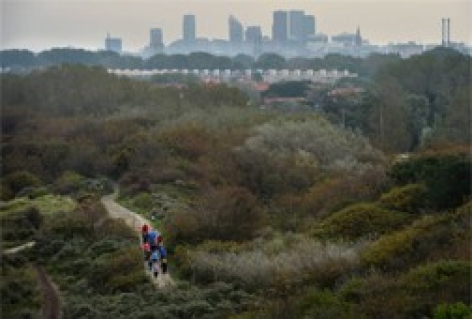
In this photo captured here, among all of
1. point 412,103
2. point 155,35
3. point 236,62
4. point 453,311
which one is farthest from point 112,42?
point 236,62

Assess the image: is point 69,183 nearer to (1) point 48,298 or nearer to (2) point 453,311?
(1) point 48,298

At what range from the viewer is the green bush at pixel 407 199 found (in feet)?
41.7

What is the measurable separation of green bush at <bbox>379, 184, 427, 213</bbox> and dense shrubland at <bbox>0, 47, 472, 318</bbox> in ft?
0.09

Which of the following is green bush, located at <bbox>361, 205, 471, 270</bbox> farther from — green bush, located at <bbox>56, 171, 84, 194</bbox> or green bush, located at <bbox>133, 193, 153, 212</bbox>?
green bush, located at <bbox>56, 171, 84, 194</bbox>

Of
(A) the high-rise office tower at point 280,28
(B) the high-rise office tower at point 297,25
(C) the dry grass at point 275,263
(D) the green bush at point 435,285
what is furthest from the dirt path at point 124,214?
(A) the high-rise office tower at point 280,28

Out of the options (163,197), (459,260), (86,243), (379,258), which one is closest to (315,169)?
(163,197)

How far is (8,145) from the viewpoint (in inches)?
698

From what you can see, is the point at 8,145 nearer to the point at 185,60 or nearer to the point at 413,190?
the point at 413,190

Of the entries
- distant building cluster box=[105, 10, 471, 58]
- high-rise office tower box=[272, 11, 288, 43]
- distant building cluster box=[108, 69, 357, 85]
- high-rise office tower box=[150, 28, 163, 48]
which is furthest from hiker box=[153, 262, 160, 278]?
distant building cluster box=[108, 69, 357, 85]

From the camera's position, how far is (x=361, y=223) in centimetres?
1208

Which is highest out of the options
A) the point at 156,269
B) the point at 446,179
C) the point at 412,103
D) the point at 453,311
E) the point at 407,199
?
the point at 412,103

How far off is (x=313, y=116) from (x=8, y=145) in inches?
344

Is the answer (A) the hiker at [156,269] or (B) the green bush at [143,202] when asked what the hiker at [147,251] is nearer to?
(A) the hiker at [156,269]

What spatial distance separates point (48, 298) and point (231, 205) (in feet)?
11.7
